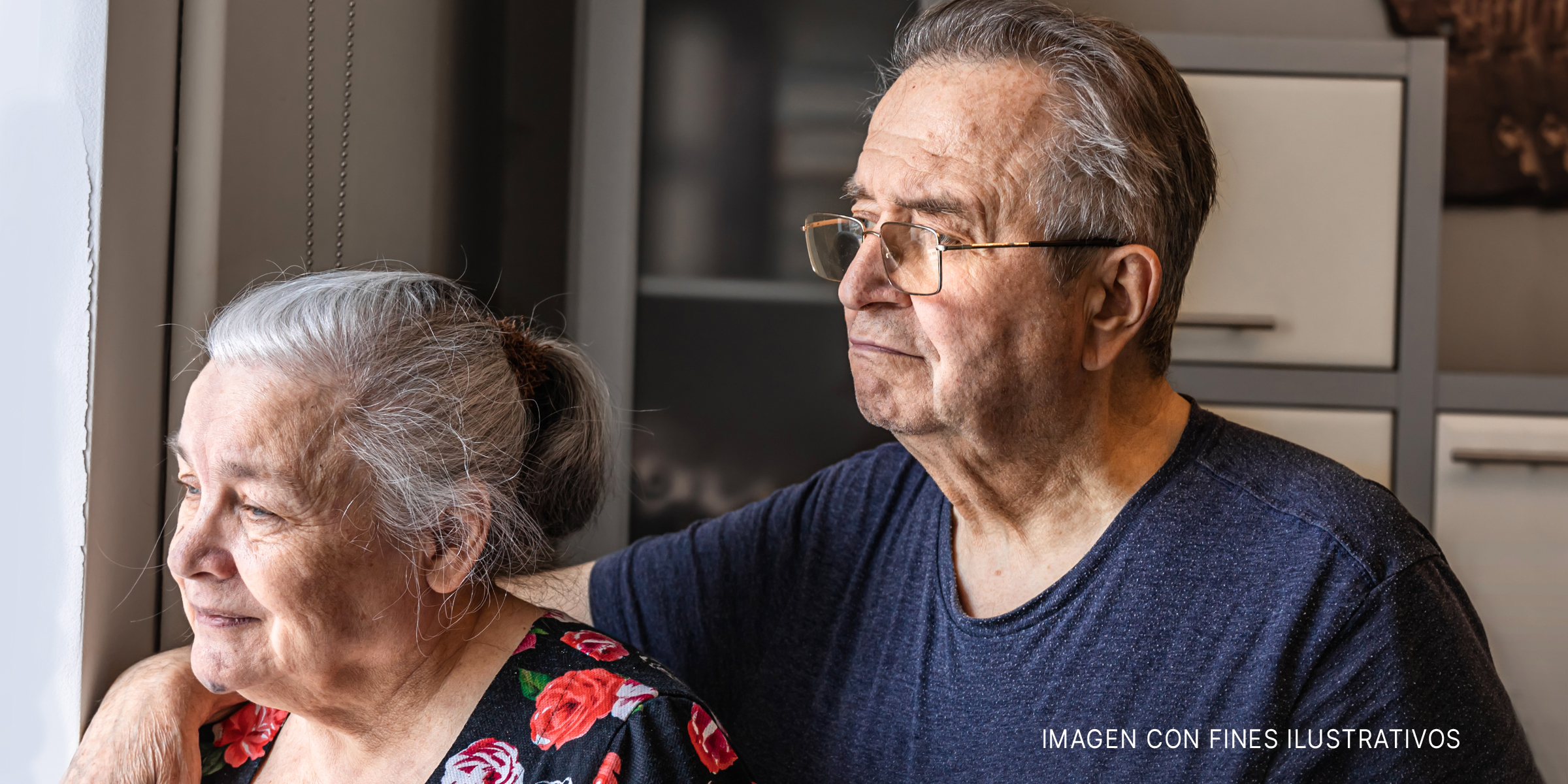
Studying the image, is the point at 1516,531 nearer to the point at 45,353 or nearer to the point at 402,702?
the point at 402,702

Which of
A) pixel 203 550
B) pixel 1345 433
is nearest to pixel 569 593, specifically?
pixel 203 550

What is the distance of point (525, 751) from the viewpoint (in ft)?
3.31

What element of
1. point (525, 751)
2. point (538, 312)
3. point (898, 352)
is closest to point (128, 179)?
point (525, 751)

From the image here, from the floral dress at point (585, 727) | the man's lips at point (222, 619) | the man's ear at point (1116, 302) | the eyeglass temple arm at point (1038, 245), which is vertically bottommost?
the floral dress at point (585, 727)

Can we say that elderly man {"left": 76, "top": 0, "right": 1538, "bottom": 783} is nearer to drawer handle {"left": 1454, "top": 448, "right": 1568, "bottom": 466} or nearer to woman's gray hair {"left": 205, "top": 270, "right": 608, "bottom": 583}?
woman's gray hair {"left": 205, "top": 270, "right": 608, "bottom": 583}

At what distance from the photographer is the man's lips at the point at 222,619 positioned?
97 cm

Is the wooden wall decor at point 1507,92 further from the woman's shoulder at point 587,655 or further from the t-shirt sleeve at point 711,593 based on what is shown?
the woman's shoulder at point 587,655

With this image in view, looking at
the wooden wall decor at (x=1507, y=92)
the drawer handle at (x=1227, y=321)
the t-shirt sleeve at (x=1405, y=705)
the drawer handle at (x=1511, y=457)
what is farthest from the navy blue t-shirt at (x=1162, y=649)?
the wooden wall decor at (x=1507, y=92)

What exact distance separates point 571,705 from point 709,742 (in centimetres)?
14

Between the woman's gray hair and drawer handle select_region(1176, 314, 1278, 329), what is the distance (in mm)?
1199

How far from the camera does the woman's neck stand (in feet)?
3.37

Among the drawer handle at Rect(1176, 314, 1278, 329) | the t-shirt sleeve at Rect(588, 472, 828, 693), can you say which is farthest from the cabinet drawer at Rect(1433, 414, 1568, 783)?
the t-shirt sleeve at Rect(588, 472, 828, 693)

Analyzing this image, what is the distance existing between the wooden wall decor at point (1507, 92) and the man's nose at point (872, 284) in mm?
1843

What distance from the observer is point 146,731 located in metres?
1.03
